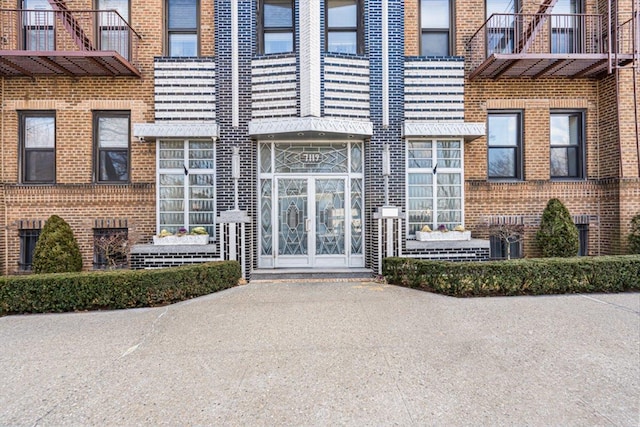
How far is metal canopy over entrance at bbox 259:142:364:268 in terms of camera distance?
360 inches

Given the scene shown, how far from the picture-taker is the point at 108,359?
4.30 meters

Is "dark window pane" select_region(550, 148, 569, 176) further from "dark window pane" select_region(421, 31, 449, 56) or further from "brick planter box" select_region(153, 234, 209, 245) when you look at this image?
"brick planter box" select_region(153, 234, 209, 245)

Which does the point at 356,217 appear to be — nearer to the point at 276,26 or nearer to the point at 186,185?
the point at 186,185

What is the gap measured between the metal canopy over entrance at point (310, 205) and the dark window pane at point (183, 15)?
147 inches

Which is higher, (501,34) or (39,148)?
(501,34)

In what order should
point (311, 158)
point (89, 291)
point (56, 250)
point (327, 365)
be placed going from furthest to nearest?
point (311, 158) → point (56, 250) → point (89, 291) → point (327, 365)

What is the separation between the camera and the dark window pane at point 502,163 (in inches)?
381

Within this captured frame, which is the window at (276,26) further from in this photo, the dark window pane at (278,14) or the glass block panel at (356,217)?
the glass block panel at (356,217)

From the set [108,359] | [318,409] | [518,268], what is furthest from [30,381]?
[518,268]

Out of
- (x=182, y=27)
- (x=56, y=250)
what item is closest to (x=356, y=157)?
(x=182, y=27)

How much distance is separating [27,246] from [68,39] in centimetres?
524

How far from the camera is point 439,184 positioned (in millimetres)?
9273

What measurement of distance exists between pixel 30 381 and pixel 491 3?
12.0 metres

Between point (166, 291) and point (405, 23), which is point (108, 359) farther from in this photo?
point (405, 23)
